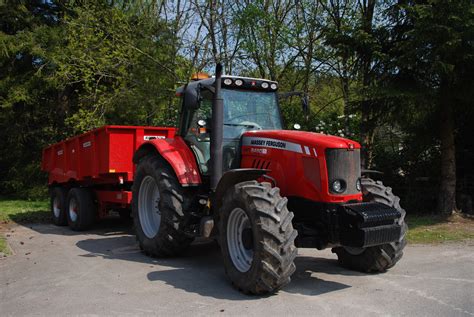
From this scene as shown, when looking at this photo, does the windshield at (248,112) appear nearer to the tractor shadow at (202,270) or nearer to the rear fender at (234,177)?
the rear fender at (234,177)

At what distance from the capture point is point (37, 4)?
18.1 m

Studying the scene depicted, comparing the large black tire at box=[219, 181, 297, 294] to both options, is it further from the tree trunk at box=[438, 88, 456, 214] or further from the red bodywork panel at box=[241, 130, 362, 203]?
the tree trunk at box=[438, 88, 456, 214]

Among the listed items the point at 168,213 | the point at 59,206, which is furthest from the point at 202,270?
the point at 59,206

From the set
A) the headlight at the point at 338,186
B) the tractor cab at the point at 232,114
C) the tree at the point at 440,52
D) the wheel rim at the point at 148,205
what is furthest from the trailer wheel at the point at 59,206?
the tree at the point at 440,52

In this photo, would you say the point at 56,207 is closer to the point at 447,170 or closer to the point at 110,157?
the point at 110,157

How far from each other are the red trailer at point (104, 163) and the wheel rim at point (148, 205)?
50.3 inches

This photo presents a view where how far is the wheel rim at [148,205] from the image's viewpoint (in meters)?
7.76

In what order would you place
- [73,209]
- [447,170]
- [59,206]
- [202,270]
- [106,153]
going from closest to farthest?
[202,270] < [106,153] < [73,209] < [447,170] < [59,206]

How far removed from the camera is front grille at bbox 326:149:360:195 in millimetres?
5590

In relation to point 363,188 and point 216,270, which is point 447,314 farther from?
point 216,270

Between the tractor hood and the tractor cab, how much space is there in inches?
10.4

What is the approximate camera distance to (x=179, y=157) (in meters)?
7.12

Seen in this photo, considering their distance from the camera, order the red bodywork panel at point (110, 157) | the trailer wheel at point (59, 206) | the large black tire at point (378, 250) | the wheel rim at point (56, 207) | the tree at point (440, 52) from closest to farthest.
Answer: the large black tire at point (378, 250)
the tree at point (440, 52)
the red bodywork panel at point (110, 157)
the trailer wheel at point (59, 206)
the wheel rim at point (56, 207)

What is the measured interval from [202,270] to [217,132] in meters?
1.89
